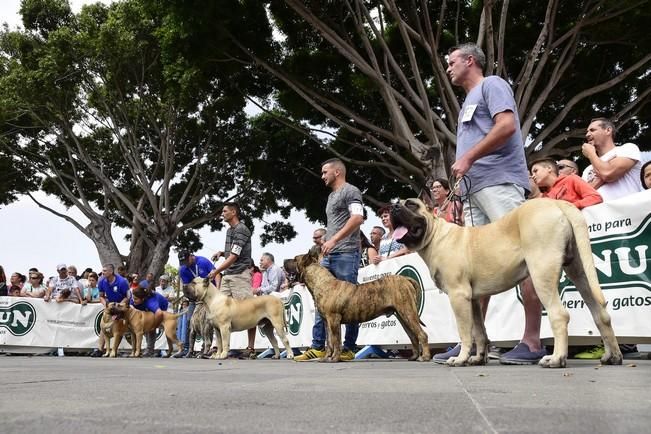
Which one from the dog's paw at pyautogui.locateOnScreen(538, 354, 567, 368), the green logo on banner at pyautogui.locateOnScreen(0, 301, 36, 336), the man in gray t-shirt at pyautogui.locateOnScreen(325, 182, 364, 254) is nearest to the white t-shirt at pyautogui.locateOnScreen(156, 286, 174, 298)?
the green logo on banner at pyautogui.locateOnScreen(0, 301, 36, 336)

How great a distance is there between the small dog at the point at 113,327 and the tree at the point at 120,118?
5.77m

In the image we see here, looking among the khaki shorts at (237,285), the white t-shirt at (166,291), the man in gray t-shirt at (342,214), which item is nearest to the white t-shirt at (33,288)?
the white t-shirt at (166,291)

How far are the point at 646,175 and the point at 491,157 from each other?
1951 mm

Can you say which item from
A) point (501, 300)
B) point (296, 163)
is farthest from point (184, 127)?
point (501, 300)

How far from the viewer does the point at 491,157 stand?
4.82 metres

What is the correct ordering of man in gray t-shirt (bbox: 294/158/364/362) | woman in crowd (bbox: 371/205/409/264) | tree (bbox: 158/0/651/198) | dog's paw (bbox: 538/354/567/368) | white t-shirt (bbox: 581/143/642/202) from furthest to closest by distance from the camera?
tree (bbox: 158/0/651/198), woman in crowd (bbox: 371/205/409/264), man in gray t-shirt (bbox: 294/158/364/362), white t-shirt (bbox: 581/143/642/202), dog's paw (bbox: 538/354/567/368)

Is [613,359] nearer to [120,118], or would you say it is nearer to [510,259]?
[510,259]

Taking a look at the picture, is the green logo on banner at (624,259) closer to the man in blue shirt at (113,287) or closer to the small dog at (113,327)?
the small dog at (113,327)

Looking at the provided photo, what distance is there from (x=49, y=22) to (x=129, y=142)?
15.6 feet

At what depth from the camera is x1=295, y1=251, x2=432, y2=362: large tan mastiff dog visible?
6.62m

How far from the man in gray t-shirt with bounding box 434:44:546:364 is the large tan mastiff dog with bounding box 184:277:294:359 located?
5138 millimetres

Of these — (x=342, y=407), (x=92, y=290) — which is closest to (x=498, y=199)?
(x=342, y=407)

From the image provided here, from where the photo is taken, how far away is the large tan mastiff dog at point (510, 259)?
404 cm

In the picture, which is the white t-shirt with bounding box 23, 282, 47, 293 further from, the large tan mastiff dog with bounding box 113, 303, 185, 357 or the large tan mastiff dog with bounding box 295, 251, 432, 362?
the large tan mastiff dog with bounding box 295, 251, 432, 362
